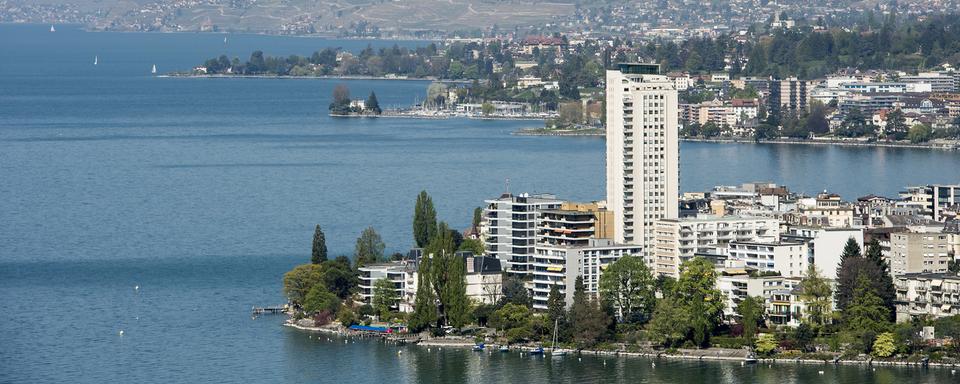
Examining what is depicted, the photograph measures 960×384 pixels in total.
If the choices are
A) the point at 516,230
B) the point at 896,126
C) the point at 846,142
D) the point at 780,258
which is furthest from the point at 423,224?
the point at 896,126

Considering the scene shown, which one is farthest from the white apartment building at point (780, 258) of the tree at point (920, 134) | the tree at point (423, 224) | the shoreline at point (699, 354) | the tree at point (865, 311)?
the tree at point (920, 134)

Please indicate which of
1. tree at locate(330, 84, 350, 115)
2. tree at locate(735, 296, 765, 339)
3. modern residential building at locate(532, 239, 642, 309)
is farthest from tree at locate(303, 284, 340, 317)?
tree at locate(330, 84, 350, 115)

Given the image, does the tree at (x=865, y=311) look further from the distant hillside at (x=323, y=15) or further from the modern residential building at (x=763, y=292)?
the distant hillside at (x=323, y=15)

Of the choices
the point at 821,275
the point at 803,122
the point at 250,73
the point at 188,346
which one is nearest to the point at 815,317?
the point at 821,275

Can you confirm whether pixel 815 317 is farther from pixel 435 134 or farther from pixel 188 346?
pixel 435 134

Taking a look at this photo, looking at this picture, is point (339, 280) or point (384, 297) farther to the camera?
point (339, 280)

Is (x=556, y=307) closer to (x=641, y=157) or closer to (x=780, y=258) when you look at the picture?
(x=780, y=258)

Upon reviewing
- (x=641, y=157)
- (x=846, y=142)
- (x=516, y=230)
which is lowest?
(x=516, y=230)

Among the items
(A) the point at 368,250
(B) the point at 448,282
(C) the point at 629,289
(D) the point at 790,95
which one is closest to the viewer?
(C) the point at 629,289

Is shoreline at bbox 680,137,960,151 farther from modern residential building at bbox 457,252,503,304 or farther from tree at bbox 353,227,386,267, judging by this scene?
modern residential building at bbox 457,252,503,304
